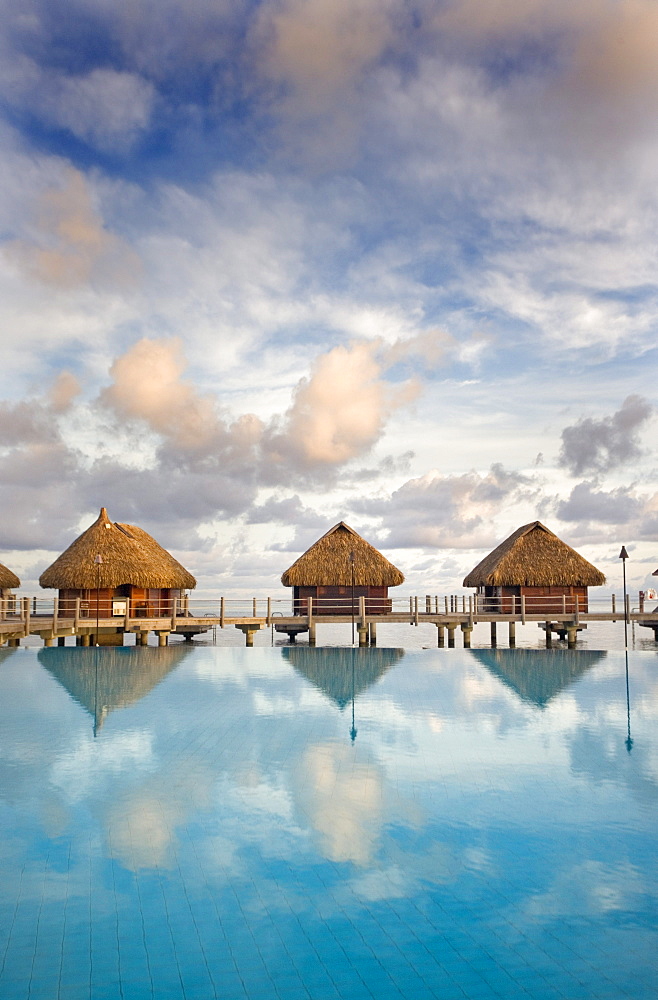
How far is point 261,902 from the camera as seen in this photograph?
654 centimetres

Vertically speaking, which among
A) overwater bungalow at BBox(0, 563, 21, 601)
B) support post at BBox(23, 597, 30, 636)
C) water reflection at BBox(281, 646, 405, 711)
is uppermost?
overwater bungalow at BBox(0, 563, 21, 601)

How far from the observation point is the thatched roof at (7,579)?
30312 mm

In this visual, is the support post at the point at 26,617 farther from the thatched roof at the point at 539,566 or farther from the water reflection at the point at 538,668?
the thatched roof at the point at 539,566

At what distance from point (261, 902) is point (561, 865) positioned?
3.07 metres

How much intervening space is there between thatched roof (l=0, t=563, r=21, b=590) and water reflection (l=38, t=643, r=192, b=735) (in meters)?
5.66

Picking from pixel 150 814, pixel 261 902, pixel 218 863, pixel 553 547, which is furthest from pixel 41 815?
pixel 553 547

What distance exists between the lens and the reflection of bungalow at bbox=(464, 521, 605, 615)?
29.7 m

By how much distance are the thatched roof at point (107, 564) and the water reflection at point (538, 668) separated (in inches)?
517

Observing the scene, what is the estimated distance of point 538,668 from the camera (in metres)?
21.7

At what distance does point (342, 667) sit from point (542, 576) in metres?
11.7

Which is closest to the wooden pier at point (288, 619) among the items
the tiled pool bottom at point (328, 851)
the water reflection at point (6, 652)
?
the water reflection at point (6, 652)

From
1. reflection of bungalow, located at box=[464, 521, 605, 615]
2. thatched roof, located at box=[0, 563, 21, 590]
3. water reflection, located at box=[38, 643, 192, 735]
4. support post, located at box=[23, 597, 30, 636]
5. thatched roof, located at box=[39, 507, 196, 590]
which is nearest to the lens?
water reflection, located at box=[38, 643, 192, 735]

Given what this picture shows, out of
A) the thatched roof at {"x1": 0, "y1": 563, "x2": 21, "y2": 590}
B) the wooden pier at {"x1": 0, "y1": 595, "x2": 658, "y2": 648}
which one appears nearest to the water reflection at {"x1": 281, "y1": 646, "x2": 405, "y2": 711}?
the wooden pier at {"x1": 0, "y1": 595, "x2": 658, "y2": 648}

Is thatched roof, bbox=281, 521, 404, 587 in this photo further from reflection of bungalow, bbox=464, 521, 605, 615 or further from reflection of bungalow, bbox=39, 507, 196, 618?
reflection of bungalow, bbox=39, 507, 196, 618
